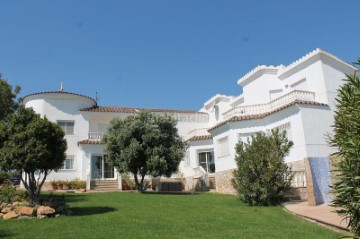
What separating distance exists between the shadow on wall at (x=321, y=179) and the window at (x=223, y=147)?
8.55 metres

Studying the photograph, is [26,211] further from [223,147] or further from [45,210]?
[223,147]

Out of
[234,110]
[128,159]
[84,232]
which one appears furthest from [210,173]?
[84,232]

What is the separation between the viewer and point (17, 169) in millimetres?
12359

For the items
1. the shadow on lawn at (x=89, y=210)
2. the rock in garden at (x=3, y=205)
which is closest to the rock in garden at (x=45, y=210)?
the shadow on lawn at (x=89, y=210)

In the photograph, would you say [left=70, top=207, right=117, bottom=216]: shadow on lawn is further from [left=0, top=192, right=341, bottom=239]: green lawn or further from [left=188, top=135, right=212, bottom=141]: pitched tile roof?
[left=188, top=135, right=212, bottom=141]: pitched tile roof

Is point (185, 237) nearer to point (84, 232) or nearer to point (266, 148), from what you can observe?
point (84, 232)

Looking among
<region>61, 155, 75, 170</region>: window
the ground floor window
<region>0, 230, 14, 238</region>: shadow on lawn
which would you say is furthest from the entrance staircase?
<region>0, 230, 14, 238</region>: shadow on lawn

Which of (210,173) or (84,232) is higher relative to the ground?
(210,173)

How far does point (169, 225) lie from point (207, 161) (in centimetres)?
2099

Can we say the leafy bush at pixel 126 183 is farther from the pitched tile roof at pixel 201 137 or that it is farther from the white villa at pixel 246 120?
the pitched tile roof at pixel 201 137

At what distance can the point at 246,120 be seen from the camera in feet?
77.9

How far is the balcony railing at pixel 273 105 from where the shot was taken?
21547 mm

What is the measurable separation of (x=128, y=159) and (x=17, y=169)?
11330mm

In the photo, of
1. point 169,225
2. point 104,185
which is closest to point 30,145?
point 169,225
